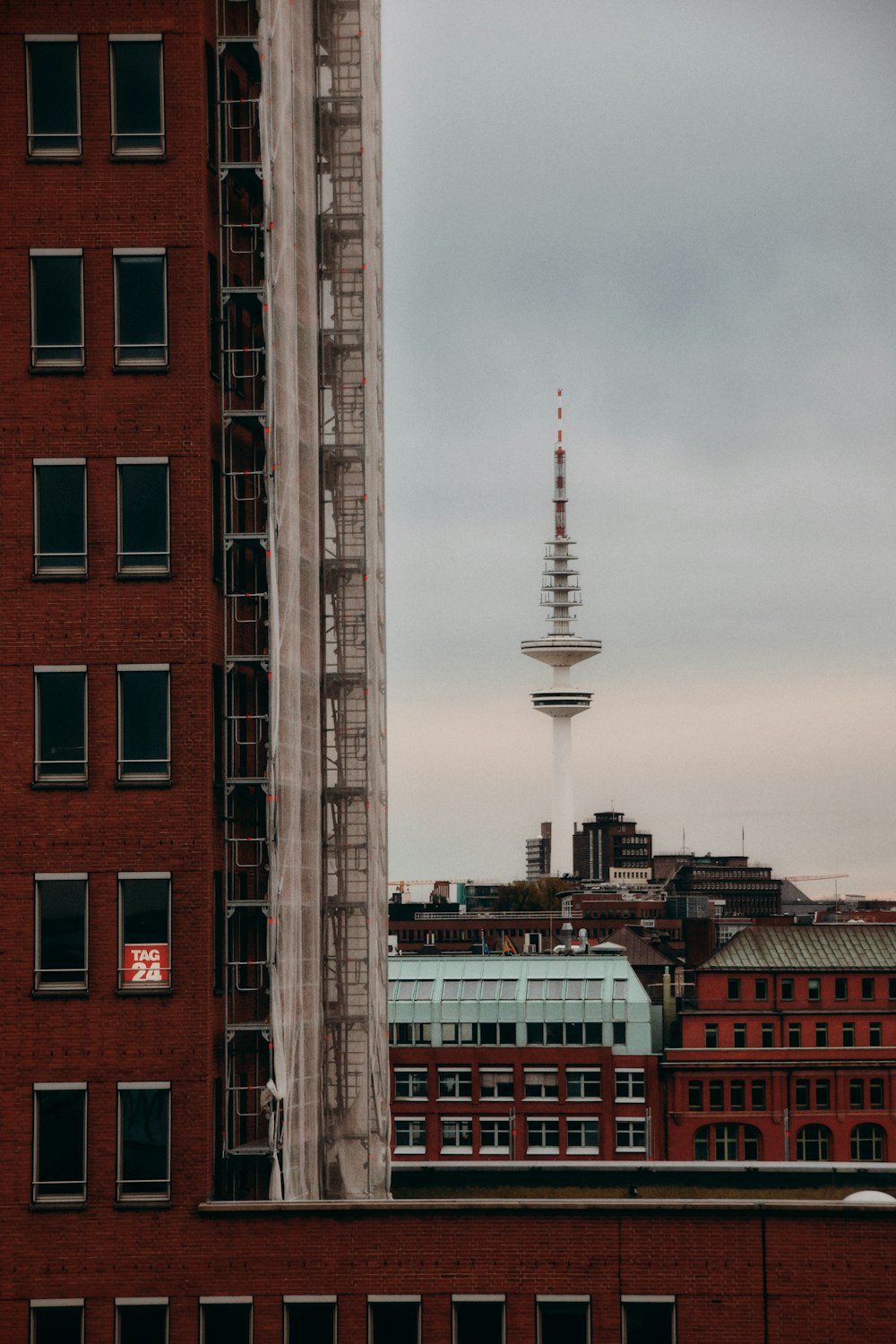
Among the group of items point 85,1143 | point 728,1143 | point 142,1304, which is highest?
point 85,1143

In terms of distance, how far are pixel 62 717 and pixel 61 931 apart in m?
3.87

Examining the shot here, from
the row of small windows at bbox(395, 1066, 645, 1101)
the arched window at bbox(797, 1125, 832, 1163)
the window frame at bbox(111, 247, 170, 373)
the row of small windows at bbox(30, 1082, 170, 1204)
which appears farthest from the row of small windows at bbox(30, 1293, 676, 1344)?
the arched window at bbox(797, 1125, 832, 1163)

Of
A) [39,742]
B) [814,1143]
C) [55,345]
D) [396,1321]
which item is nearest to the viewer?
[396,1321]

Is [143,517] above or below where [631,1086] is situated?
above

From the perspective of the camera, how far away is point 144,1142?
114ft

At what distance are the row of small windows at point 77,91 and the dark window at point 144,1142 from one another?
1733cm

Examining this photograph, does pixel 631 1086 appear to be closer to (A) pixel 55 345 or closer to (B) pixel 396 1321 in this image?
(B) pixel 396 1321

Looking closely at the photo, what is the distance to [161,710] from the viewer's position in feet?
117

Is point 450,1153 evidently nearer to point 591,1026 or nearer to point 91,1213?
point 591,1026

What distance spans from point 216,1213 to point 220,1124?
198 cm

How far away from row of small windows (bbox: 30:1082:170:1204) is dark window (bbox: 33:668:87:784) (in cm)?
581

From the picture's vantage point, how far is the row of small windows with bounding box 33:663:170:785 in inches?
1400

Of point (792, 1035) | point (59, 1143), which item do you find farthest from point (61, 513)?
point (792, 1035)

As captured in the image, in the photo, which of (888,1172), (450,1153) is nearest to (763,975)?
(450,1153)
